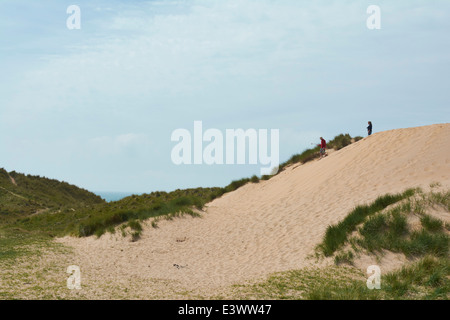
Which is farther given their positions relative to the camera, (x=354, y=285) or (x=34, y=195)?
(x=34, y=195)

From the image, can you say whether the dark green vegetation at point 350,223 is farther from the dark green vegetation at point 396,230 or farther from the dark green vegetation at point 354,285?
the dark green vegetation at point 354,285

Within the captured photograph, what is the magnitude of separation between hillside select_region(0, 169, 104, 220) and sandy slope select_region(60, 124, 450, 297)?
69.6 feet

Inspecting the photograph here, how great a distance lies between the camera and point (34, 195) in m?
48.3

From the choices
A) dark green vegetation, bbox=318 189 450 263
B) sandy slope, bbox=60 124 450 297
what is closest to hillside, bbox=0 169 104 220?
sandy slope, bbox=60 124 450 297

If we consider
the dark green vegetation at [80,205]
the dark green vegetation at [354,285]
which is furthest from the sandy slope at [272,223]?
the dark green vegetation at [80,205]

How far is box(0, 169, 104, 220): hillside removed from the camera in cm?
3972

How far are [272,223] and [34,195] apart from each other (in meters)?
38.4

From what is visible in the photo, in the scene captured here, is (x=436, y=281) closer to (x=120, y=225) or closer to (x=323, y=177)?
(x=323, y=177)

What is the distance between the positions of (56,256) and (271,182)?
14856mm

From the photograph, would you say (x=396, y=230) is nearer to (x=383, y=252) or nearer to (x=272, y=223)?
(x=383, y=252)

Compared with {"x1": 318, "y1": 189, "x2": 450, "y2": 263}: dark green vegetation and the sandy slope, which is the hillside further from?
{"x1": 318, "y1": 189, "x2": 450, "y2": 263}: dark green vegetation

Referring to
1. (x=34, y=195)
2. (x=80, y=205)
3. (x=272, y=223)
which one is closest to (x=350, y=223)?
(x=272, y=223)

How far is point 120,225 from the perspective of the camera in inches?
848
